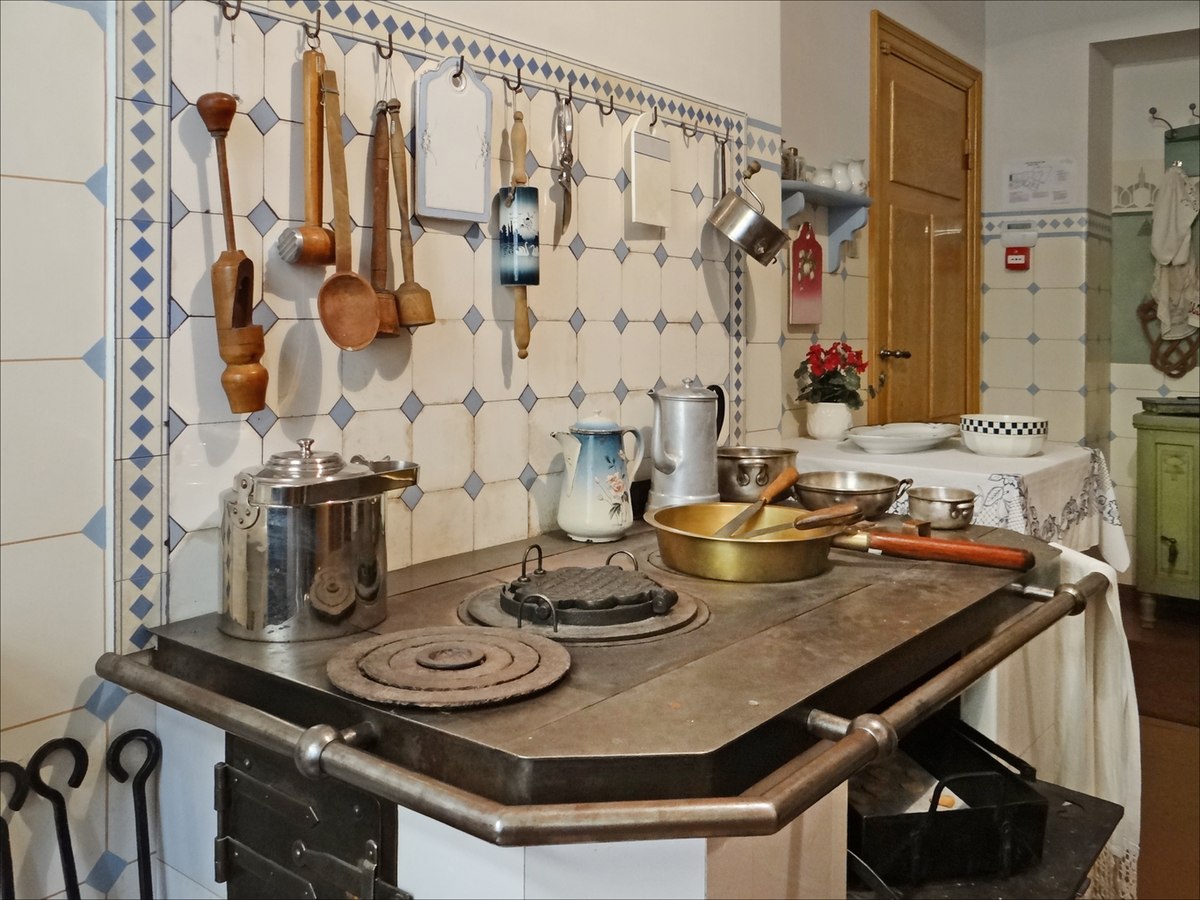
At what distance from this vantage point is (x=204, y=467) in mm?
1219

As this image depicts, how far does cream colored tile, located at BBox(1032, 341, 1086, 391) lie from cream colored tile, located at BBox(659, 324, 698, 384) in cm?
235

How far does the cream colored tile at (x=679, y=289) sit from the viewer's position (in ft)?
6.29

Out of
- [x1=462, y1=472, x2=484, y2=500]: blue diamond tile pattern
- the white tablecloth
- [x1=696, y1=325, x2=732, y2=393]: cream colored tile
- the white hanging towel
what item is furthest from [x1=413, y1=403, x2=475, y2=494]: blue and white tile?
the white hanging towel

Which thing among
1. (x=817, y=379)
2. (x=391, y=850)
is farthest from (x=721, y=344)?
(x=391, y=850)

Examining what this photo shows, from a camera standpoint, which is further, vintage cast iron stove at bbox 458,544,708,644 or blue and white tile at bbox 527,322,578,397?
blue and white tile at bbox 527,322,578,397

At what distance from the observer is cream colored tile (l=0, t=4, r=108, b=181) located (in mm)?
1048

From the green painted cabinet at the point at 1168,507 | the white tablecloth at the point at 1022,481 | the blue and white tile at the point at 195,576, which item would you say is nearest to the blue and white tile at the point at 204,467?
the blue and white tile at the point at 195,576

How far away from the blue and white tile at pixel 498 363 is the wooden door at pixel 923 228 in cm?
171

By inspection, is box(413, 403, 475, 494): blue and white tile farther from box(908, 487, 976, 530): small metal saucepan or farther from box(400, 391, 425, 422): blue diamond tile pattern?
box(908, 487, 976, 530): small metal saucepan

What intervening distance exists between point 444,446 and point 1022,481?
1209 millimetres

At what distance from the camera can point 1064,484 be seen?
2314mm

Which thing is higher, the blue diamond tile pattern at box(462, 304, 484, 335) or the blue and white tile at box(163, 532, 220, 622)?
the blue diamond tile pattern at box(462, 304, 484, 335)

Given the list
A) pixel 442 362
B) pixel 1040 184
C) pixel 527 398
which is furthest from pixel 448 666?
pixel 1040 184

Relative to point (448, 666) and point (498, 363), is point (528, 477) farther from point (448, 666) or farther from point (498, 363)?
point (448, 666)
